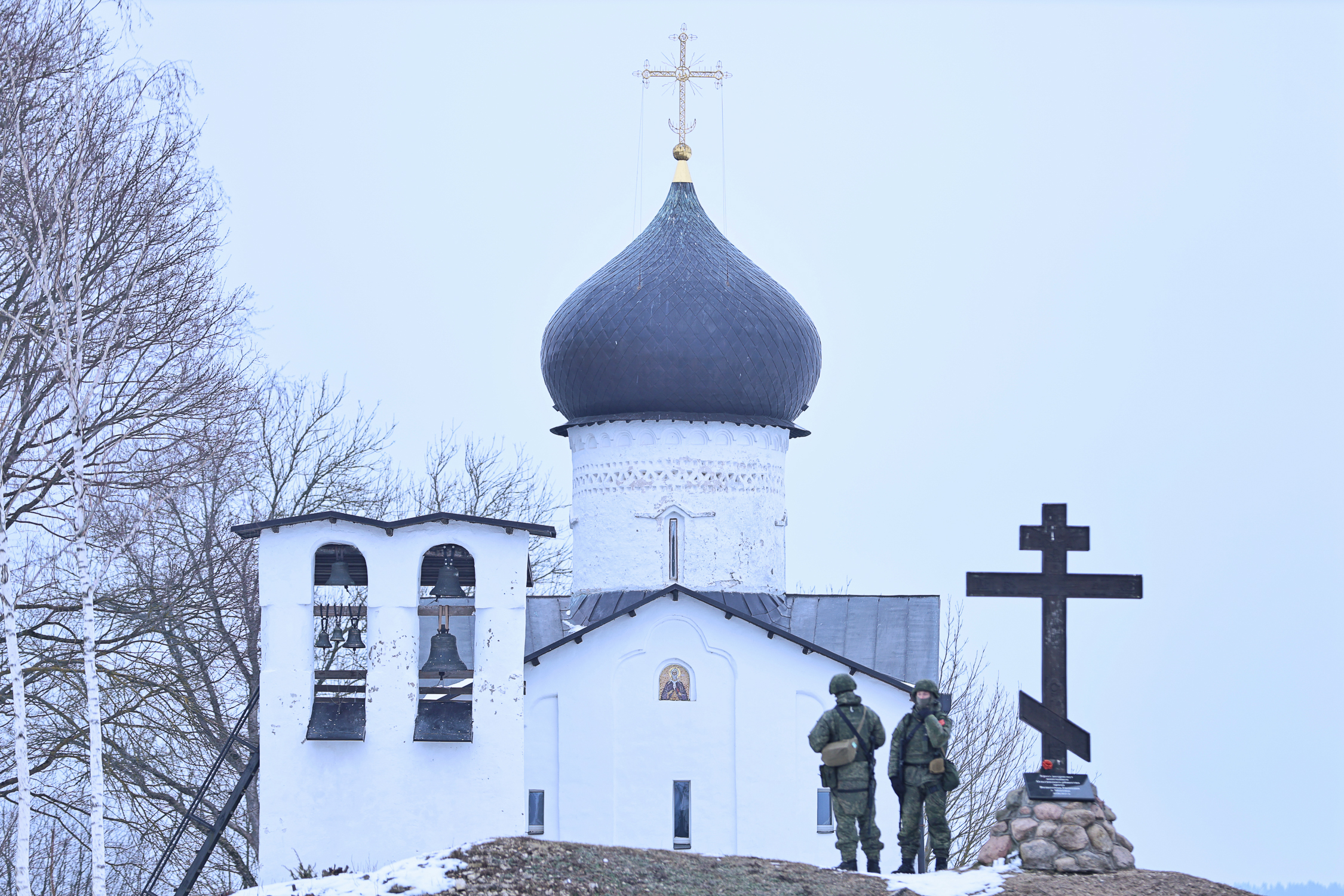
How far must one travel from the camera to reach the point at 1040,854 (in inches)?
464

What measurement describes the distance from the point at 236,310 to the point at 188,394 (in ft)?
3.57

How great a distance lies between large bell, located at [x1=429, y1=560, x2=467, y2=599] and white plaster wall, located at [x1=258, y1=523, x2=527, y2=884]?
70 cm

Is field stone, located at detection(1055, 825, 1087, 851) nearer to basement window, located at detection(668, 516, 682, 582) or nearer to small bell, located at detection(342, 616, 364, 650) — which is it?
small bell, located at detection(342, 616, 364, 650)

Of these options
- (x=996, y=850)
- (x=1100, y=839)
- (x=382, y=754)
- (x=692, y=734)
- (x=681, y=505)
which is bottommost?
(x=996, y=850)

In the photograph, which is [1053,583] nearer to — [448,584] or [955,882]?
[955,882]

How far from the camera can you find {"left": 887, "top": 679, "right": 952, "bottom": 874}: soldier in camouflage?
12.0m

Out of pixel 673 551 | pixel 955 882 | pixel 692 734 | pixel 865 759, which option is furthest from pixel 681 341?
pixel 955 882

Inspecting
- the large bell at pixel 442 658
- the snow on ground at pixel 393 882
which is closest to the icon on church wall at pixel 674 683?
the large bell at pixel 442 658

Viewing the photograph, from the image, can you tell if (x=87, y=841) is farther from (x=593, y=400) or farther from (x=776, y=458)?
(x=776, y=458)

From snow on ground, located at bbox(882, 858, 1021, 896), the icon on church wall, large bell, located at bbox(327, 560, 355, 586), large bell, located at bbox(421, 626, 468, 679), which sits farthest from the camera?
the icon on church wall

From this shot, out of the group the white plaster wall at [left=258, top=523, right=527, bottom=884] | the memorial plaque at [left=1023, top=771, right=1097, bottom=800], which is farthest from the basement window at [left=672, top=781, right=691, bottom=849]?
the memorial plaque at [left=1023, top=771, right=1097, bottom=800]

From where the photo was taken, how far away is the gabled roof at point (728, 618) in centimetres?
1788

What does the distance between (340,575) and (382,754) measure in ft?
5.42

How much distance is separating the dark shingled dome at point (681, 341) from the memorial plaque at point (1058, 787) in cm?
918
